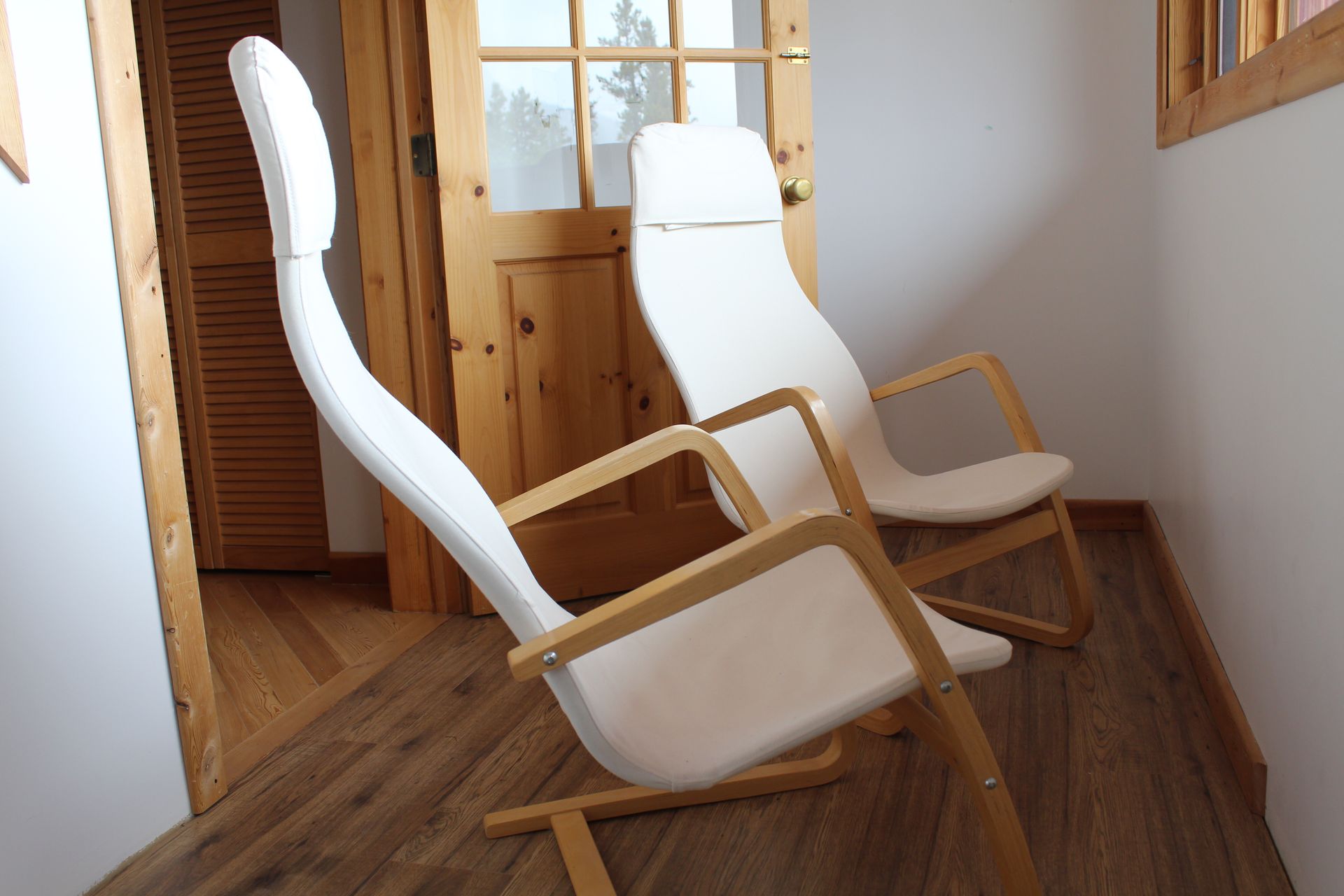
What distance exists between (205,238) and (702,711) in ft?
7.13

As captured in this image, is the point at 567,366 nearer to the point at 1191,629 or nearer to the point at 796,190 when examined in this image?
the point at 796,190

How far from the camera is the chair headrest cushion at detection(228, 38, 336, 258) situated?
962 mm

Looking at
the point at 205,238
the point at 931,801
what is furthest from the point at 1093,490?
the point at 205,238

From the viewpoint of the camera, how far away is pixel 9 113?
1.24m

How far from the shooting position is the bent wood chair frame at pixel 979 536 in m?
1.70

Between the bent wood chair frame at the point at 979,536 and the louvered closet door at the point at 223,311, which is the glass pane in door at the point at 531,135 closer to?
the louvered closet door at the point at 223,311

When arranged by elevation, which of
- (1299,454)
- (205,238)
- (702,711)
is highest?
(205,238)

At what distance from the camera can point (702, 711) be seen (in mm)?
1096

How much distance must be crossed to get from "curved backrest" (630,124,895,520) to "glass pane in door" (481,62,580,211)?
27cm

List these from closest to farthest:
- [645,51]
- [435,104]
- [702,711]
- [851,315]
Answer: [702,711] < [435,104] < [645,51] < [851,315]

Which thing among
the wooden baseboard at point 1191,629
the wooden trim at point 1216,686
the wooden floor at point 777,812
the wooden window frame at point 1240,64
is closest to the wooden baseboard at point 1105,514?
the wooden baseboard at point 1191,629

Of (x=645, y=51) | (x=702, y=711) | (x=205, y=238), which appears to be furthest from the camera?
(x=205, y=238)

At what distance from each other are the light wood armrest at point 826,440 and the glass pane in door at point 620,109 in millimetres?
839

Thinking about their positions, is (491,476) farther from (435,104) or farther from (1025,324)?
(1025,324)
